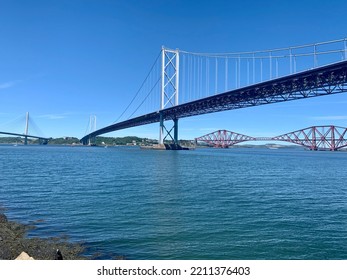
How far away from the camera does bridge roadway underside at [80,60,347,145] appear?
31.9m

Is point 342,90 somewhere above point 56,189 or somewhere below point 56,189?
above

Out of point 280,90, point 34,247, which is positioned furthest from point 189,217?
point 280,90

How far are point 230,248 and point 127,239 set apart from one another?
2332mm

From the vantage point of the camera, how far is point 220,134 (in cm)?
14288

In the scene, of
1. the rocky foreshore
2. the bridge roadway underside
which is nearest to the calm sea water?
the rocky foreshore

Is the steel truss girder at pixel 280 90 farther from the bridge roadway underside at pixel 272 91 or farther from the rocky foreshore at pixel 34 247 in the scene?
the rocky foreshore at pixel 34 247

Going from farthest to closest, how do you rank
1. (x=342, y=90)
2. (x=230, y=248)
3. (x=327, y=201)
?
(x=342, y=90), (x=327, y=201), (x=230, y=248)

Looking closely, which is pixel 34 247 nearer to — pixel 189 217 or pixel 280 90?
pixel 189 217

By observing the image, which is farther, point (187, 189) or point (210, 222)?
point (187, 189)

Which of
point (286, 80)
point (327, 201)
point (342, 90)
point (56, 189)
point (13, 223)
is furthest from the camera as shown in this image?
point (286, 80)

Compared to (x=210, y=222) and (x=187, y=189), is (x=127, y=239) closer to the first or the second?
(x=210, y=222)
